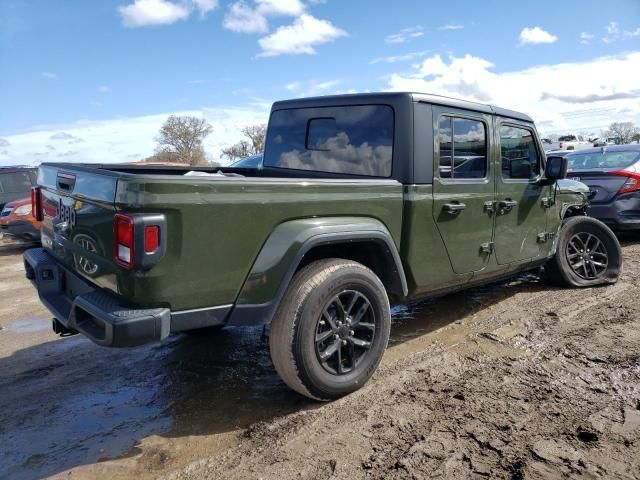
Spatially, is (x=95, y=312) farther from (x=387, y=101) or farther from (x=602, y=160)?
(x=602, y=160)

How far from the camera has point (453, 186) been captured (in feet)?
12.4

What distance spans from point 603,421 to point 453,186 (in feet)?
5.88

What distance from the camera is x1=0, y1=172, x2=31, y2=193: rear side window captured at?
35.9 feet

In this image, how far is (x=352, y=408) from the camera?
305cm

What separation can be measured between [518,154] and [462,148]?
983 millimetres

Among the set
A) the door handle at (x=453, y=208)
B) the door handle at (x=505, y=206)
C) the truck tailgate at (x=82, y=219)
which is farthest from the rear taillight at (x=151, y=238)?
the door handle at (x=505, y=206)

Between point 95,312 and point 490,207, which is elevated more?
point 490,207

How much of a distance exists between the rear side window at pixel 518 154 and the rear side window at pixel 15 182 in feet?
34.1

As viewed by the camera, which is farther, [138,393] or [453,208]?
[453,208]

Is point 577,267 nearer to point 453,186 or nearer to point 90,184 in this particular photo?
point 453,186

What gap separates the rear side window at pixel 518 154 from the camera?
173 inches

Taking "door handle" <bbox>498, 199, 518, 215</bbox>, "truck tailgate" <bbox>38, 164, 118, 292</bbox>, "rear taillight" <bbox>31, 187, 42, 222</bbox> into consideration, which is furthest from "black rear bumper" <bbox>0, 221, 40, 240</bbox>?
"door handle" <bbox>498, 199, 518, 215</bbox>

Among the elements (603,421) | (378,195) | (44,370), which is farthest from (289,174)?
(603,421)

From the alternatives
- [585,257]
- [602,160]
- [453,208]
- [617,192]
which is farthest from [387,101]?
→ [602,160]
